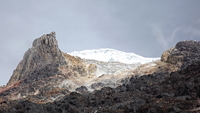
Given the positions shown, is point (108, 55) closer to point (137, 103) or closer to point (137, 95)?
point (137, 95)

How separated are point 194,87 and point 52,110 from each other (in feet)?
42.1

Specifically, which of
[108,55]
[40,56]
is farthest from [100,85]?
[108,55]

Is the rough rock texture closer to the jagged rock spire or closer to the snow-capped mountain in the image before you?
the jagged rock spire

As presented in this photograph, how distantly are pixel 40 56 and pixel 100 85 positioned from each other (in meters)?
27.8

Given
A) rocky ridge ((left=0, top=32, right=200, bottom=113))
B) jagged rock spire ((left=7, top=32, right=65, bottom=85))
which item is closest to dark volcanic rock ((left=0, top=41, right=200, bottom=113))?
rocky ridge ((left=0, top=32, right=200, bottom=113))

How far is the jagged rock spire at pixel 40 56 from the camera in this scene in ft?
192

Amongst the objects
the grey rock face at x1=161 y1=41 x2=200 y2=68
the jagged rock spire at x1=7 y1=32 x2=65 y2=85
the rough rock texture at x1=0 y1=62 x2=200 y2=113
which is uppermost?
the jagged rock spire at x1=7 y1=32 x2=65 y2=85

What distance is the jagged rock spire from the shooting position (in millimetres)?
58594

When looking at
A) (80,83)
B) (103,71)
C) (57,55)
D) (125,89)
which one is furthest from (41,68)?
(125,89)

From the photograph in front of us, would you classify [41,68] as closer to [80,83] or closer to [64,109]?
[80,83]

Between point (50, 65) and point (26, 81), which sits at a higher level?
point (50, 65)

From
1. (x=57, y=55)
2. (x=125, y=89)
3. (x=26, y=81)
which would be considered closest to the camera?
(x=125, y=89)

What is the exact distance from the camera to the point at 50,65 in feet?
182

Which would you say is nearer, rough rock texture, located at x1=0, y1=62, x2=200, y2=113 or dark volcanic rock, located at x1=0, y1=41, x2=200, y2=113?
rough rock texture, located at x1=0, y1=62, x2=200, y2=113
